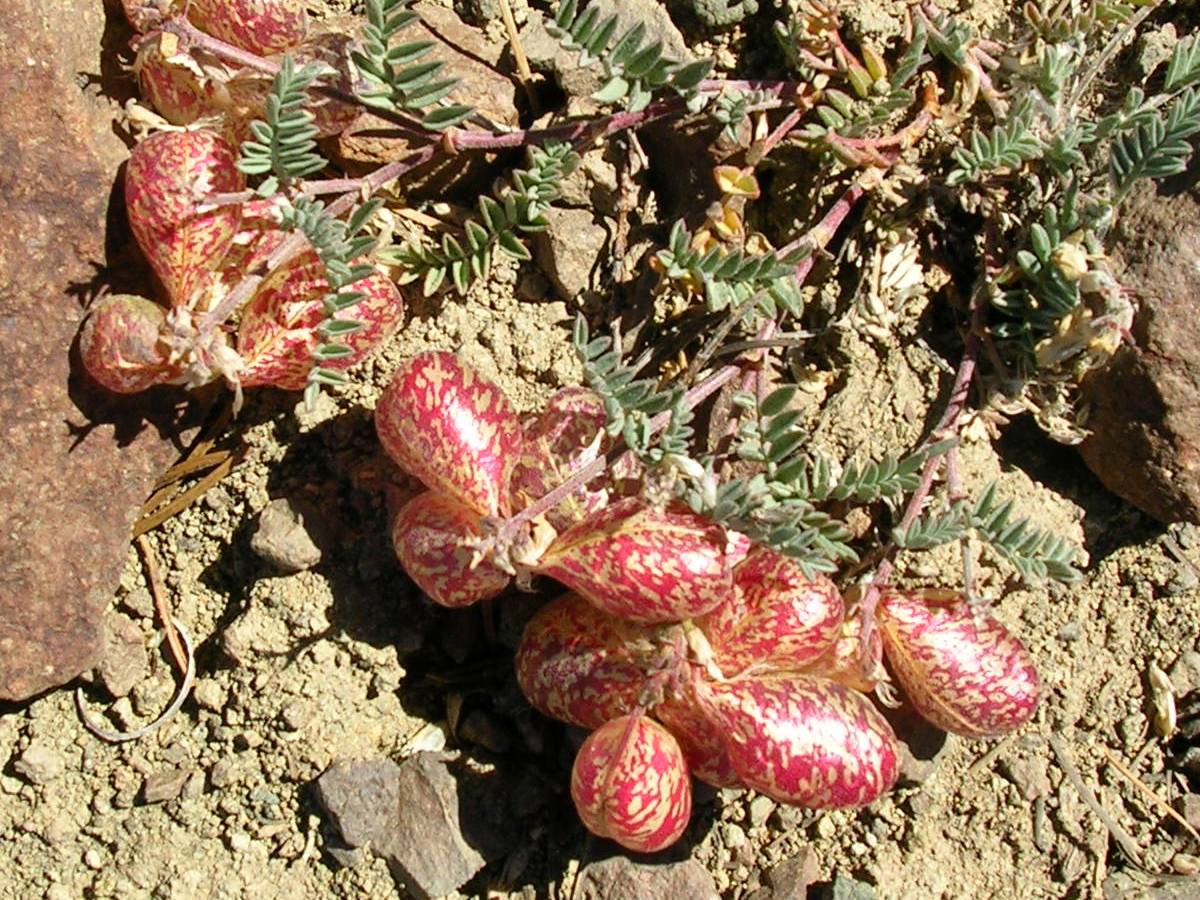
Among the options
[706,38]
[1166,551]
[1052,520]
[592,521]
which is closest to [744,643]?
[592,521]

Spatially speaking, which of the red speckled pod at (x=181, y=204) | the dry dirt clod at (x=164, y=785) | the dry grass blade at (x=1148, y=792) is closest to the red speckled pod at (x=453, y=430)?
the red speckled pod at (x=181, y=204)

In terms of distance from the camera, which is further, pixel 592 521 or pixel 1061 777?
pixel 1061 777

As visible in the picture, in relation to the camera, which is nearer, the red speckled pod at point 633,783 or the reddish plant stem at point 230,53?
the red speckled pod at point 633,783

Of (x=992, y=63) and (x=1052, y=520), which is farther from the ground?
(x=992, y=63)

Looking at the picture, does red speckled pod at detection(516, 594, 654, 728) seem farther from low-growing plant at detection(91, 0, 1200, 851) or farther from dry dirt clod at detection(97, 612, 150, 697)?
dry dirt clod at detection(97, 612, 150, 697)

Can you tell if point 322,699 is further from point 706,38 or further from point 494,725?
point 706,38

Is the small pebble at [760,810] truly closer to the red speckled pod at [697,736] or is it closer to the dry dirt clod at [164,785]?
the red speckled pod at [697,736]
